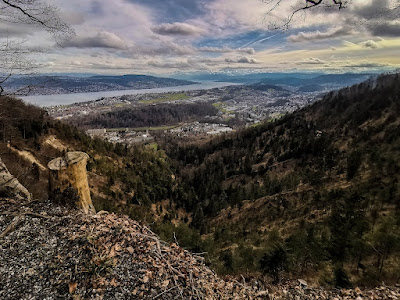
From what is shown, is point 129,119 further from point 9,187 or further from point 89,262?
point 89,262

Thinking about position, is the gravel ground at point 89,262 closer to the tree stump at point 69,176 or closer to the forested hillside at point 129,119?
the tree stump at point 69,176

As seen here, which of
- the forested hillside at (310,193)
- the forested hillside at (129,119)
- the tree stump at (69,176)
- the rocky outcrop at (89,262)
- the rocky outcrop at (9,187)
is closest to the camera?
the rocky outcrop at (89,262)

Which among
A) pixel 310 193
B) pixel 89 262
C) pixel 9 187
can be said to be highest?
pixel 9 187

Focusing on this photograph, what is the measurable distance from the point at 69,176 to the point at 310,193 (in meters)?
37.4

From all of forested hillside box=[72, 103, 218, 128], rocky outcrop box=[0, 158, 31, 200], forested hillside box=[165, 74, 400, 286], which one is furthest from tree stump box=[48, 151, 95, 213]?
forested hillside box=[72, 103, 218, 128]

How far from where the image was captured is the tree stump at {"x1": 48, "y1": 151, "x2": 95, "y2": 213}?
570cm

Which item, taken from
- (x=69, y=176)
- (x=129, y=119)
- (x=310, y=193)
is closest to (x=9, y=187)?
(x=69, y=176)

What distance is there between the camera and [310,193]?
35281 millimetres

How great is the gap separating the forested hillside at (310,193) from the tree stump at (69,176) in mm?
9929

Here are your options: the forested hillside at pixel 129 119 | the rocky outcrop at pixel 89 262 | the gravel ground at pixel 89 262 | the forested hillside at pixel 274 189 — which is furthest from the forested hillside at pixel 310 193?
the forested hillside at pixel 129 119

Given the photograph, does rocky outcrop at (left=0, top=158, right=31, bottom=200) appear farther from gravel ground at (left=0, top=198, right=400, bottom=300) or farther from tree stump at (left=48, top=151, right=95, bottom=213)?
tree stump at (left=48, top=151, right=95, bottom=213)

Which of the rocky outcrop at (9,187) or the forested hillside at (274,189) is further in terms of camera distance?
the forested hillside at (274,189)

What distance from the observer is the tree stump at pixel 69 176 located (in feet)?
18.7

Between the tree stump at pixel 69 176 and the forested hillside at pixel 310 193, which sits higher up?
the tree stump at pixel 69 176
